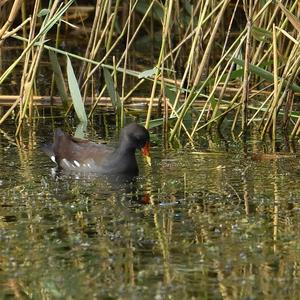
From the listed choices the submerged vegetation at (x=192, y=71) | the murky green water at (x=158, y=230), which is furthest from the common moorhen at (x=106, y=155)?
the submerged vegetation at (x=192, y=71)

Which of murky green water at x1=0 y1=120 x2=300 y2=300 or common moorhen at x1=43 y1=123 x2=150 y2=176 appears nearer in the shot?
murky green water at x1=0 y1=120 x2=300 y2=300

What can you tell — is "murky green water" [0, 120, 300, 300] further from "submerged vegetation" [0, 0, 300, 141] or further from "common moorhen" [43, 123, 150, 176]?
"submerged vegetation" [0, 0, 300, 141]

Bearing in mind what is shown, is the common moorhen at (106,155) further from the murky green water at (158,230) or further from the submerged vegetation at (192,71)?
the submerged vegetation at (192,71)

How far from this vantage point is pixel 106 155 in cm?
742

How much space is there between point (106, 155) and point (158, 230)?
1.92 m

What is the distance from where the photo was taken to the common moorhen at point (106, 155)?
7297mm

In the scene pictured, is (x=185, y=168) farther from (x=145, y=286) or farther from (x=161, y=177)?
(x=145, y=286)

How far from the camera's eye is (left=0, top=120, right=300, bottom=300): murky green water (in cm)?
467

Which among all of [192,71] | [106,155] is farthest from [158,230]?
[192,71]

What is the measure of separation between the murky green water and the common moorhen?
11cm

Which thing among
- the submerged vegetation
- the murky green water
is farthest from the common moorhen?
the submerged vegetation

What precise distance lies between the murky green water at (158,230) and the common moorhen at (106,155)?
0.36 feet

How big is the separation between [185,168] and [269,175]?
0.57 metres

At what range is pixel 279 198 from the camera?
631 centimetres
